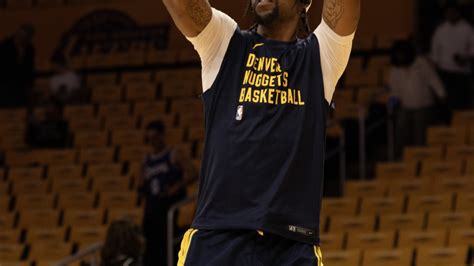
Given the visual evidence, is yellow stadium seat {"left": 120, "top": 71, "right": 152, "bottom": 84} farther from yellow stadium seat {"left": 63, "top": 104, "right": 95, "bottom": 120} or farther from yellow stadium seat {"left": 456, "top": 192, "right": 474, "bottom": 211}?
yellow stadium seat {"left": 456, "top": 192, "right": 474, "bottom": 211}

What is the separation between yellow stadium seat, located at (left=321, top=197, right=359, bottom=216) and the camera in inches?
425

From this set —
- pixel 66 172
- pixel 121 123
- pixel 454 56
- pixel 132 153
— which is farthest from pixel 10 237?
pixel 454 56

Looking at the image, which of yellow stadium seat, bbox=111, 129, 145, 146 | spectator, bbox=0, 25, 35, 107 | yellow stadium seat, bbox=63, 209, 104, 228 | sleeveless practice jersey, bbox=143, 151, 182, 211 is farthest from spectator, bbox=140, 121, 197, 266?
spectator, bbox=0, 25, 35, 107

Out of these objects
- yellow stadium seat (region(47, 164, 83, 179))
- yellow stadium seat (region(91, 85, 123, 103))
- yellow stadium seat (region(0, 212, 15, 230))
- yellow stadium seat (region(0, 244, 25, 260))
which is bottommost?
→ yellow stadium seat (region(0, 244, 25, 260))

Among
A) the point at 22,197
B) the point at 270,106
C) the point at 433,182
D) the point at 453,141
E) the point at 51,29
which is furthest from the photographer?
the point at 51,29

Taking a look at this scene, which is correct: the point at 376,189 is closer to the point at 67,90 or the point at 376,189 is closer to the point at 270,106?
the point at 67,90

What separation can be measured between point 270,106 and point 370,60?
37.1 ft

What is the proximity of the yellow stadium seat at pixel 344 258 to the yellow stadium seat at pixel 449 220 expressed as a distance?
101 cm

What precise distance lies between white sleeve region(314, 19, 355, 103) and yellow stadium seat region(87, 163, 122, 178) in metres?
9.12

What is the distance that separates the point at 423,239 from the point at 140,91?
248 inches

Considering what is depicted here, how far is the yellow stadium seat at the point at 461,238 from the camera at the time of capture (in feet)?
31.9

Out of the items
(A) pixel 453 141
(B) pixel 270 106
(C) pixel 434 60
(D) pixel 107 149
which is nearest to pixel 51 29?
(D) pixel 107 149

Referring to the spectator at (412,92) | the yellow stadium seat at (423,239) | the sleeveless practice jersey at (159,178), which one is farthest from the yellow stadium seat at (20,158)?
the yellow stadium seat at (423,239)

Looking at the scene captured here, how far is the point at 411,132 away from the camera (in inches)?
484
